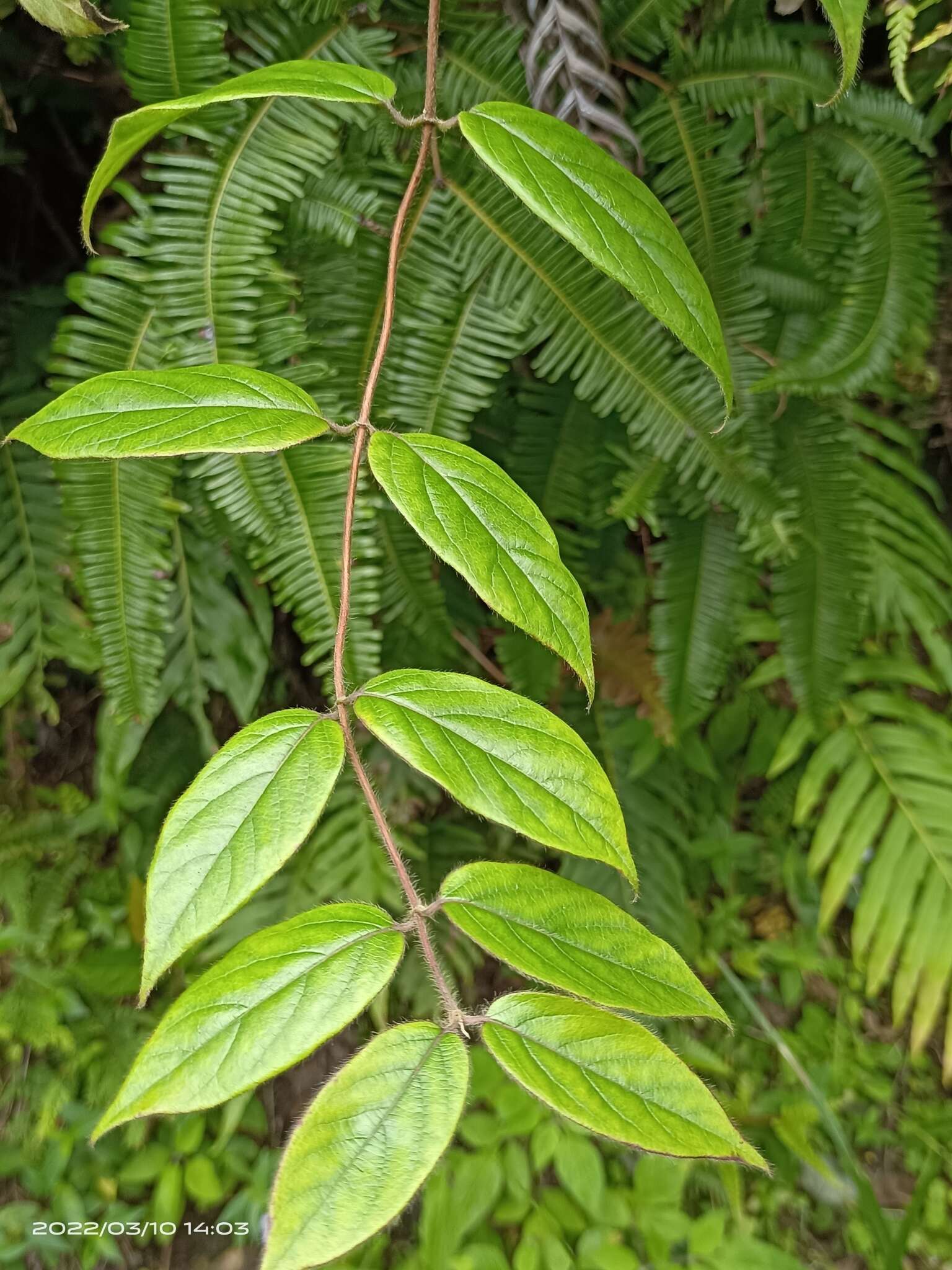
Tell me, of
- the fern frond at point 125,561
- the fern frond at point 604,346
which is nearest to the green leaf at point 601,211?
the fern frond at point 604,346

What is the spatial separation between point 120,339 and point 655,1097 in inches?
39.4

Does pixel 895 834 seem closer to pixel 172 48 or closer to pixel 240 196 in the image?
pixel 240 196

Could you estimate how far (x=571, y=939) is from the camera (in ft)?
1.38

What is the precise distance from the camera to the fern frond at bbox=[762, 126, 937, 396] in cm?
106

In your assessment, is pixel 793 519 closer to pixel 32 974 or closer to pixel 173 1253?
pixel 32 974

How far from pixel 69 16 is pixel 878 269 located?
3.28 ft

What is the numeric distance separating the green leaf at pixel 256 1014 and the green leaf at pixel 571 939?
0.16 ft

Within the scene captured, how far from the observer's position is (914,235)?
3.54 ft

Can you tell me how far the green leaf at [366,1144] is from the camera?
0.32 m

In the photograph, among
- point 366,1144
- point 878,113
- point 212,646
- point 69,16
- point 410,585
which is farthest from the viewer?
point 212,646

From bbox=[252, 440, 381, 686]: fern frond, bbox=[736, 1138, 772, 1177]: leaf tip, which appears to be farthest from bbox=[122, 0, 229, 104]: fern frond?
bbox=[736, 1138, 772, 1177]: leaf tip

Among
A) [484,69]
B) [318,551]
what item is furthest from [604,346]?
[318,551]

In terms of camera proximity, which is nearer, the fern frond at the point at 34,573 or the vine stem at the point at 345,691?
the vine stem at the point at 345,691

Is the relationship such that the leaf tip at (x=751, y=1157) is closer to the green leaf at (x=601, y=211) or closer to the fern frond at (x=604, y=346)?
the green leaf at (x=601, y=211)
